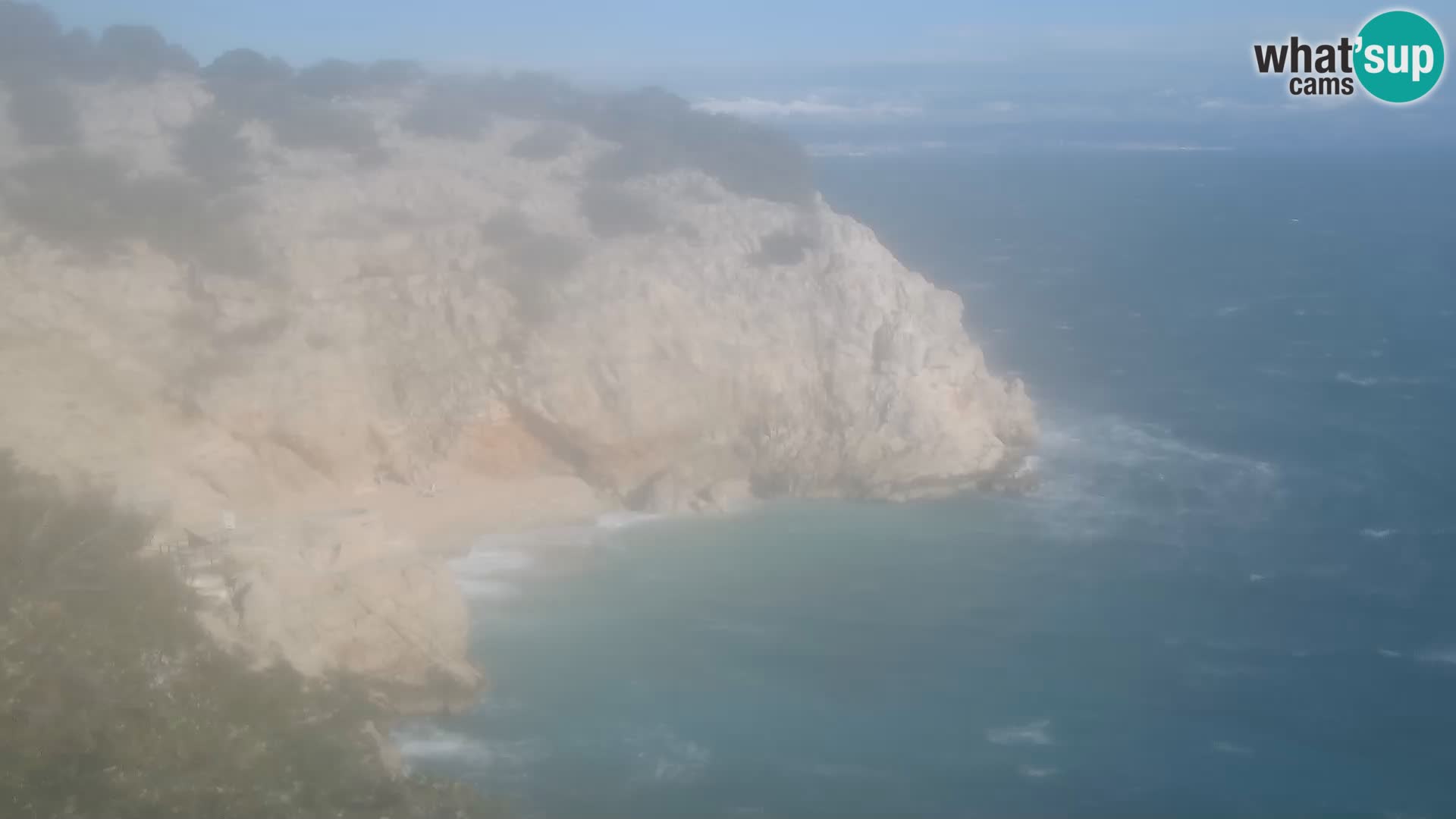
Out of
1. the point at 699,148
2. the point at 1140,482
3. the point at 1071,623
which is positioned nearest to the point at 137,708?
the point at 1071,623

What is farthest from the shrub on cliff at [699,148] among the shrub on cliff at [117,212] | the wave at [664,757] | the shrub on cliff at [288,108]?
the wave at [664,757]

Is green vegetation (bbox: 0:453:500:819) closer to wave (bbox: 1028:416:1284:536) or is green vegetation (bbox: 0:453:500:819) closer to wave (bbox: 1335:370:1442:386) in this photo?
wave (bbox: 1028:416:1284:536)

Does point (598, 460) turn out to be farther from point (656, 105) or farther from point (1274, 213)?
point (1274, 213)

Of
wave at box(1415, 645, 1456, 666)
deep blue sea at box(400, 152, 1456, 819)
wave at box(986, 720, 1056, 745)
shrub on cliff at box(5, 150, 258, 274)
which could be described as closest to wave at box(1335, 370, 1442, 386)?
deep blue sea at box(400, 152, 1456, 819)

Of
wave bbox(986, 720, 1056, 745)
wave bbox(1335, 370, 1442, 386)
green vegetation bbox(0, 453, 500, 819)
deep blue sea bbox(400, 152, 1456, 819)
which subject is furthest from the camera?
wave bbox(1335, 370, 1442, 386)

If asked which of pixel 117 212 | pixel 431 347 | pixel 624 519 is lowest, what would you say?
pixel 624 519

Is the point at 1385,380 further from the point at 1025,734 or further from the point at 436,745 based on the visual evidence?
the point at 436,745

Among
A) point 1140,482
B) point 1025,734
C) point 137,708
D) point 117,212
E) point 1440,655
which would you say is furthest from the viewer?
point 1140,482

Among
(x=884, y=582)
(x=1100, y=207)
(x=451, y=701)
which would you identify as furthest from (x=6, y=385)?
(x=1100, y=207)
